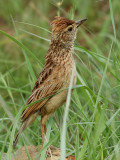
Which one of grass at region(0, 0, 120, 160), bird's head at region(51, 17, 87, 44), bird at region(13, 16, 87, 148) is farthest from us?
bird's head at region(51, 17, 87, 44)

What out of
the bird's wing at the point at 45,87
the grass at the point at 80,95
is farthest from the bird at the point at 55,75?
the grass at the point at 80,95

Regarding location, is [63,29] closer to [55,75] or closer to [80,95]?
[55,75]

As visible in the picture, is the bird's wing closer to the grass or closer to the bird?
the bird

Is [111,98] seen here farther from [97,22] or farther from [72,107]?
[97,22]

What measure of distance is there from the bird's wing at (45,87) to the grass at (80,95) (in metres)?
0.18

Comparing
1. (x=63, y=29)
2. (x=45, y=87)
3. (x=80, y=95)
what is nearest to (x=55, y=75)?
(x=45, y=87)

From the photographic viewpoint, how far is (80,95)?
22.3 ft

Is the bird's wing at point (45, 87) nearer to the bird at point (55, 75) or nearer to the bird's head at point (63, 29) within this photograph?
the bird at point (55, 75)

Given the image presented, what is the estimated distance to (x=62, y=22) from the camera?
4820 millimetres

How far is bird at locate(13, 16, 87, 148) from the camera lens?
15.2 feet

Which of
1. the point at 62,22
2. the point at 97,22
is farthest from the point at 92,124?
the point at 97,22

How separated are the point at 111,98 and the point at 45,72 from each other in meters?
0.83

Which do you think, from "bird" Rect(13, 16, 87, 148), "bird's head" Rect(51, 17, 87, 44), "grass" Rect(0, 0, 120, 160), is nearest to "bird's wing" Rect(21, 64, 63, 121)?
"bird" Rect(13, 16, 87, 148)

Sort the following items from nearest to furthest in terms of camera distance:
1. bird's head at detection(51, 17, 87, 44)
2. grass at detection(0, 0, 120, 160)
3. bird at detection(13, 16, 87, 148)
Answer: grass at detection(0, 0, 120, 160) < bird at detection(13, 16, 87, 148) < bird's head at detection(51, 17, 87, 44)
